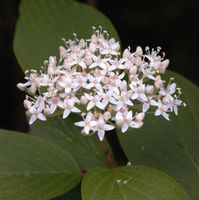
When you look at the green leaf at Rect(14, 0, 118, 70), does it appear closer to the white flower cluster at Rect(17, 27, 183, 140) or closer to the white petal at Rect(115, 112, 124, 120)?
the white flower cluster at Rect(17, 27, 183, 140)

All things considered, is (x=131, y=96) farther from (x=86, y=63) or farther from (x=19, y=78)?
(x=19, y=78)

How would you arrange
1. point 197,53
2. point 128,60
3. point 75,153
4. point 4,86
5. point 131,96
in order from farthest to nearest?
point 4,86 → point 197,53 → point 75,153 → point 128,60 → point 131,96

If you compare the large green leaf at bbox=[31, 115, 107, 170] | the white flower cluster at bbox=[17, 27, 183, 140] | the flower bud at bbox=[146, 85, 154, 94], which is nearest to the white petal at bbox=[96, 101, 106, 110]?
the white flower cluster at bbox=[17, 27, 183, 140]

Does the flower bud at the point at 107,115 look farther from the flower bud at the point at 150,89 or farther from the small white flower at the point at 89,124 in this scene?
the flower bud at the point at 150,89

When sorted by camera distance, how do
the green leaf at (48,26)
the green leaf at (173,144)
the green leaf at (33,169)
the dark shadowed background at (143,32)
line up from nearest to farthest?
the green leaf at (33,169)
the green leaf at (173,144)
the green leaf at (48,26)
the dark shadowed background at (143,32)

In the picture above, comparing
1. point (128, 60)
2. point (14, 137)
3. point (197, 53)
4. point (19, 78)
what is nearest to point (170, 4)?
point (197, 53)

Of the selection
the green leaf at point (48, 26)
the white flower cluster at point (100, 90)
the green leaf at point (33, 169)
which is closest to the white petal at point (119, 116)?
the white flower cluster at point (100, 90)
